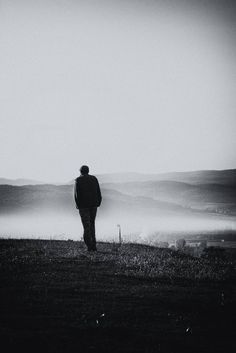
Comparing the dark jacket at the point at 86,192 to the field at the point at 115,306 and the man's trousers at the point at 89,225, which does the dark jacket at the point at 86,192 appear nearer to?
the man's trousers at the point at 89,225

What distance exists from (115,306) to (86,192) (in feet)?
21.0

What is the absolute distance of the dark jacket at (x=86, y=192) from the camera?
12.3 meters

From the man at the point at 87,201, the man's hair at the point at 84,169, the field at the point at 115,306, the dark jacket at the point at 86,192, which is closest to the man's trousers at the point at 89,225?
the man at the point at 87,201

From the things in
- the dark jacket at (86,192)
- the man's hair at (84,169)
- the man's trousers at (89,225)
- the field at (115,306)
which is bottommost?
the field at (115,306)

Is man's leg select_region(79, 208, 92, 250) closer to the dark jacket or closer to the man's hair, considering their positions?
the dark jacket

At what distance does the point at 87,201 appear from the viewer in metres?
12.4

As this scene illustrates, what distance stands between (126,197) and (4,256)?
16650 centimetres

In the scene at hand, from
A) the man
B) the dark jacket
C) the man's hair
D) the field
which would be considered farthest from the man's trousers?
the field

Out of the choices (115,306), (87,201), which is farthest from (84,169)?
(115,306)

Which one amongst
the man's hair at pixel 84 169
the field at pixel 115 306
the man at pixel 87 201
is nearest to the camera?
the field at pixel 115 306

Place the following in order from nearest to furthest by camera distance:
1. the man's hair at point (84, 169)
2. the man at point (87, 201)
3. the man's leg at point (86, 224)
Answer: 1. the man's leg at point (86, 224)
2. the man at point (87, 201)
3. the man's hair at point (84, 169)

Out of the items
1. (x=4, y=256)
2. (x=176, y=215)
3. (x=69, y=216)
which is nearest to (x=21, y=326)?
(x=4, y=256)

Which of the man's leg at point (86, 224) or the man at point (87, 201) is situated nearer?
the man's leg at point (86, 224)

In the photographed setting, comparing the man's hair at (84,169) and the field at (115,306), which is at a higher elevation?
the man's hair at (84,169)
